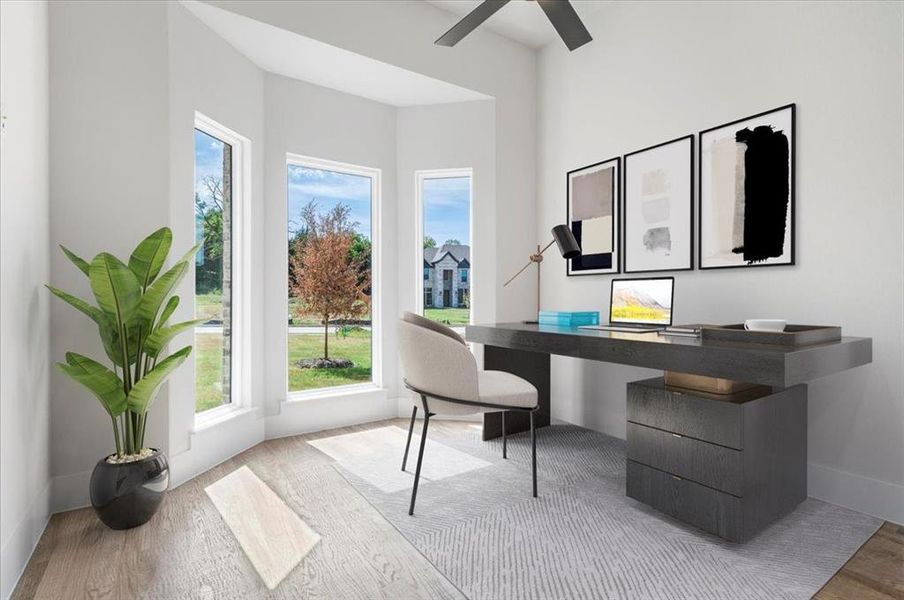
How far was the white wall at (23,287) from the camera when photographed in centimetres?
164

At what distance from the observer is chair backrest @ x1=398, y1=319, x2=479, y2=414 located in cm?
215

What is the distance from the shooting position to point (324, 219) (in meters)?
3.61

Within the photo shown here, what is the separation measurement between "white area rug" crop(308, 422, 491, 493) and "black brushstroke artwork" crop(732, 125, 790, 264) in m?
1.90

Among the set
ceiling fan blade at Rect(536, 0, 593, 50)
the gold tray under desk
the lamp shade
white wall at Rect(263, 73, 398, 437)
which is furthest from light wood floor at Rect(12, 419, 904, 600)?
ceiling fan blade at Rect(536, 0, 593, 50)

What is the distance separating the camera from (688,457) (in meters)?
1.97

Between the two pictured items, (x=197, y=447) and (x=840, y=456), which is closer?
(x=840, y=456)

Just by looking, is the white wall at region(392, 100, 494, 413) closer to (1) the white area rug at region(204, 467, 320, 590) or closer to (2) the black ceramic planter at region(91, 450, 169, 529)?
(1) the white area rug at region(204, 467, 320, 590)

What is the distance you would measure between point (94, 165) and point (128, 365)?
1.02 m

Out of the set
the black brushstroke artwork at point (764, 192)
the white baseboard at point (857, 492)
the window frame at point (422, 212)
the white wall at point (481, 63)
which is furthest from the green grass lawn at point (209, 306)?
the white baseboard at point (857, 492)

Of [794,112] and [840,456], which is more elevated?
[794,112]

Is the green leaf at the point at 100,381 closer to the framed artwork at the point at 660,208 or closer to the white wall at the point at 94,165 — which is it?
the white wall at the point at 94,165

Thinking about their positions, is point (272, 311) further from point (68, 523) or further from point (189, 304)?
point (68, 523)

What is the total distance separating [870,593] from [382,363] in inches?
118

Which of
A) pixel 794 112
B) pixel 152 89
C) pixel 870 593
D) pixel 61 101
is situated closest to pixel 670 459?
pixel 870 593
